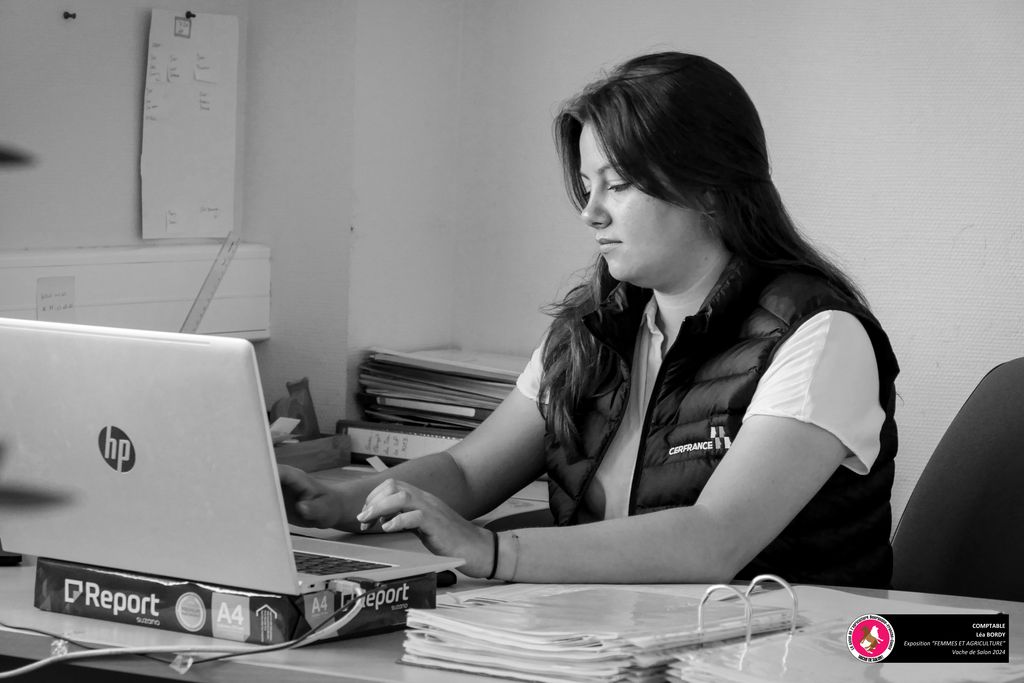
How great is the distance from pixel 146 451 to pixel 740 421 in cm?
74

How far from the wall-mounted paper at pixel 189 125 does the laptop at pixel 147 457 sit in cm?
120


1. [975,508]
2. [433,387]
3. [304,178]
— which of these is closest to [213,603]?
[975,508]

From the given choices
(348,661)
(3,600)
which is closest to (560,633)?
(348,661)

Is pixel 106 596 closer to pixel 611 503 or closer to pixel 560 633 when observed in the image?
pixel 560 633

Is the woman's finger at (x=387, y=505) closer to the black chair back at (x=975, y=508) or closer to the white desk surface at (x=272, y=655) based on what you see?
the white desk surface at (x=272, y=655)

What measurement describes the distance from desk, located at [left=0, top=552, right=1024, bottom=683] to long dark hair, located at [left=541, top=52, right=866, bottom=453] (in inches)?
21.6

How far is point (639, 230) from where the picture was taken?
1.69 metres

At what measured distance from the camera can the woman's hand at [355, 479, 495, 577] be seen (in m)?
1.37

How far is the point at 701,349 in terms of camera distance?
1.66 metres

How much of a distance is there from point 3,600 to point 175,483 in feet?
1.00

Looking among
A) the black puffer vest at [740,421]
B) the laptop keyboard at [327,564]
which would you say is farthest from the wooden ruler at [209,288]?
the laptop keyboard at [327,564]

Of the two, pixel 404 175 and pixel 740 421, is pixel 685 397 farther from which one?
pixel 404 175

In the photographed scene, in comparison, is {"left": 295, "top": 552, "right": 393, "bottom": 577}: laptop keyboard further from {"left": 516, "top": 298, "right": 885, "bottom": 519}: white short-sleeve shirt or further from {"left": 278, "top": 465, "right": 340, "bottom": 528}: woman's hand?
{"left": 516, "top": 298, "right": 885, "bottom": 519}: white short-sleeve shirt

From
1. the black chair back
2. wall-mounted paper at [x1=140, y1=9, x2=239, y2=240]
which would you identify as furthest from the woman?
wall-mounted paper at [x1=140, y1=9, x2=239, y2=240]
